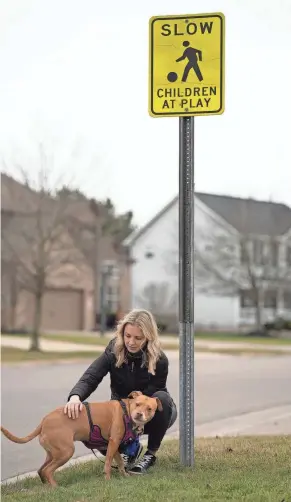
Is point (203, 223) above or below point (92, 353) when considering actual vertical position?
above

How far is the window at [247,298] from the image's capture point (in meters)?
32.9

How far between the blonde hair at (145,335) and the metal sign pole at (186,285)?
0.18 meters

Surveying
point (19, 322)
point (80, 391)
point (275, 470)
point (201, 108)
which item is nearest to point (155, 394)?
point (80, 391)

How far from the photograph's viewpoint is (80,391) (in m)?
5.32

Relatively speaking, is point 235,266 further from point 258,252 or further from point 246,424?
point 246,424

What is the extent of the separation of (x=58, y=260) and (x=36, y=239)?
1159mm

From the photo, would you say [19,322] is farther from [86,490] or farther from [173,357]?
[86,490]

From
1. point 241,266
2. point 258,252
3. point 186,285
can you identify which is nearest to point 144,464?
point 186,285

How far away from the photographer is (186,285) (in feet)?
18.1

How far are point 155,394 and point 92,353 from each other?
15.9 meters

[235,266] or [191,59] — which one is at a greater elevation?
[191,59]

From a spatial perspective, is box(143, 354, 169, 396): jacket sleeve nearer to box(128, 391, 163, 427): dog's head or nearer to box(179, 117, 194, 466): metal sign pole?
box(179, 117, 194, 466): metal sign pole

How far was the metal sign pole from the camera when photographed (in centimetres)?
551

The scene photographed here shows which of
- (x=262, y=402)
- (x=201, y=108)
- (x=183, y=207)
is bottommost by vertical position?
(x=262, y=402)
